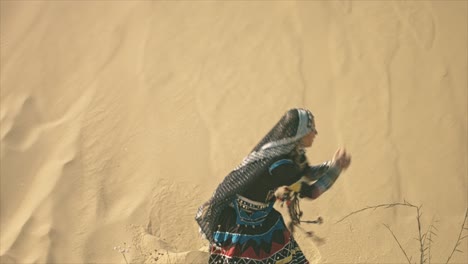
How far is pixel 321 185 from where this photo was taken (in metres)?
3.36

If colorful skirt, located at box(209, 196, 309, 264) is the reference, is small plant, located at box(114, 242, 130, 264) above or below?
below

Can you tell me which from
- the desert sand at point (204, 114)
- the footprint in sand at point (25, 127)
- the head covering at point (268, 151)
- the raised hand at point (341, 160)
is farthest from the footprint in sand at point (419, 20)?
the footprint in sand at point (25, 127)

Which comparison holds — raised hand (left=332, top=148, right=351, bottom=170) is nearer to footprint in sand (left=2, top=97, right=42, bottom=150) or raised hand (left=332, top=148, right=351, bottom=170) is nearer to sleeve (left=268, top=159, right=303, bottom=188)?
sleeve (left=268, top=159, right=303, bottom=188)

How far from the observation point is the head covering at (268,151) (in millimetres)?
3318

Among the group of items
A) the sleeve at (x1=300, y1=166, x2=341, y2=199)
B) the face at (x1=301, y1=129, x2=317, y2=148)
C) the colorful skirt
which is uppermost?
the face at (x1=301, y1=129, x2=317, y2=148)

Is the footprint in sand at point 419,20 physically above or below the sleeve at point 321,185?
above

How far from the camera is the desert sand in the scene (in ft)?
16.4

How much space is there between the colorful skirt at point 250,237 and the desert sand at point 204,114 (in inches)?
44.0

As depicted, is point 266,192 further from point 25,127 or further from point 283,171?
point 25,127

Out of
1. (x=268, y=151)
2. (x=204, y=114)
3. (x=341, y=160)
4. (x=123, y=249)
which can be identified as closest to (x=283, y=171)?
(x=268, y=151)

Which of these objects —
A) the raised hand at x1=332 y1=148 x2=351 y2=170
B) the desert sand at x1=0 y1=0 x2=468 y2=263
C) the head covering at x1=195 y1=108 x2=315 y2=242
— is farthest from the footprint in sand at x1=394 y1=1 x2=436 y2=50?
the head covering at x1=195 y1=108 x2=315 y2=242

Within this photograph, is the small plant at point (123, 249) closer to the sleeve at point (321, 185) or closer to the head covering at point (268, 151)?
the head covering at point (268, 151)

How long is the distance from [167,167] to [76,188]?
68cm

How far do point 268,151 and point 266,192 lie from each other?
194 mm
